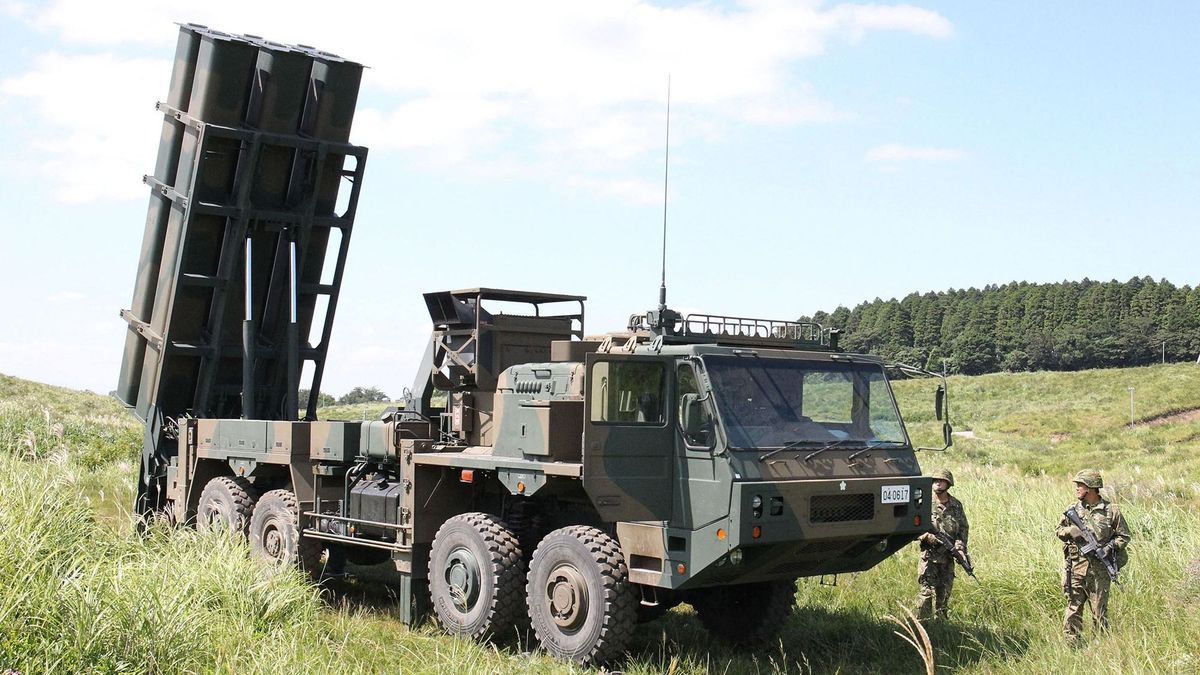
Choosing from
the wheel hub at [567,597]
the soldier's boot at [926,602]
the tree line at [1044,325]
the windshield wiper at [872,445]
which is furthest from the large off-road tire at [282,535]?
the tree line at [1044,325]

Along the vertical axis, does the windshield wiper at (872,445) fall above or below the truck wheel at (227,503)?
above

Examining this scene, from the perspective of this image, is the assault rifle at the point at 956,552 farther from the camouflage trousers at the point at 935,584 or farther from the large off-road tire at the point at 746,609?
the large off-road tire at the point at 746,609

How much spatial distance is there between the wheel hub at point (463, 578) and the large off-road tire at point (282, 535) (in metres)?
2.19

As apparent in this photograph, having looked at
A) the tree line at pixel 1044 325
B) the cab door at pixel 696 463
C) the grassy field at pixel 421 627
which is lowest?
the grassy field at pixel 421 627

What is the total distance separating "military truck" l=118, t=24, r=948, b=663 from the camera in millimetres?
7438

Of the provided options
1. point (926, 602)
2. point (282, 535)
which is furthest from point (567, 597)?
point (282, 535)

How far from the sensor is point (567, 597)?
300 inches

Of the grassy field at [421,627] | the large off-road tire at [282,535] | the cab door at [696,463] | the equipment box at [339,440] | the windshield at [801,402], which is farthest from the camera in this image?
the large off-road tire at [282,535]

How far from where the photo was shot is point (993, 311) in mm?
87250

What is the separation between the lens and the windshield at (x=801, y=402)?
7.46m

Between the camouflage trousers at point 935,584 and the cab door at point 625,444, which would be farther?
the camouflage trousers at point 935,584

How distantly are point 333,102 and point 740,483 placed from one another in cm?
682

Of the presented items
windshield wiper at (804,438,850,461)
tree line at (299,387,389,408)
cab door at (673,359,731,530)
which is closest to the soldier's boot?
windshield wiper at (804,438,850,461)

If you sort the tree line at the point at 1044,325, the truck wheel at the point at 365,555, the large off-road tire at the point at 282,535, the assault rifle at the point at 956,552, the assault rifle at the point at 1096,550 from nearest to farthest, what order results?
the assault rifle at the point at 1096,550
the assault rifle at the point at 956,552
the large off-road tire at the point at 282,535
the truck wheel at the point at 365,555
the tree line at the point at 1044,325
